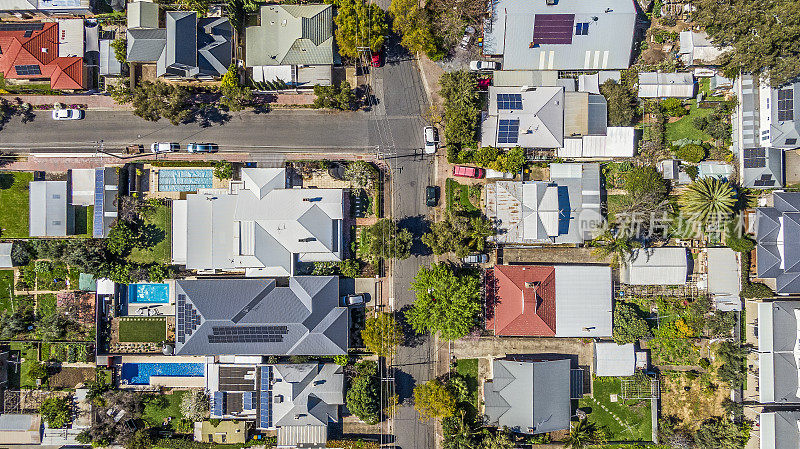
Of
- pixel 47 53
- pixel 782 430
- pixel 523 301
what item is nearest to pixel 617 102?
pixel 523 301

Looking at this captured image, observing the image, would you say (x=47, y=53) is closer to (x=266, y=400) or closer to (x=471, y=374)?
(x=266, y=400)

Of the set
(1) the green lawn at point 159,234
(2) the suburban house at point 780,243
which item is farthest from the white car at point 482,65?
(1) the green lawn at point 159,234

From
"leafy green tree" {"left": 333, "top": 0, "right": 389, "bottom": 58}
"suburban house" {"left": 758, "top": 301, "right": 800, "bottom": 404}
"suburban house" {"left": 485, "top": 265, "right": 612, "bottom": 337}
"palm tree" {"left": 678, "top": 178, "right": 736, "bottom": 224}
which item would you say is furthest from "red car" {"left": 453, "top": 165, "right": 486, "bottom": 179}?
"suburban house" {"left": 758, "top": 301, "right": 800, "bottom": 404}

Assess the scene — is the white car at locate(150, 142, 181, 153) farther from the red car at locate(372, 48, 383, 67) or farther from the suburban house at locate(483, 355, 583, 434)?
the suburban house at locate(483, 355, 583, 434)

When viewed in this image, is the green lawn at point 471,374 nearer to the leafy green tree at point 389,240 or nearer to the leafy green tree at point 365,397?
the leafy green tree at point 365,397

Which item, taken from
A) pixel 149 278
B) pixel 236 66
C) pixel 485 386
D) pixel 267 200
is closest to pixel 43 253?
pixel 149 278

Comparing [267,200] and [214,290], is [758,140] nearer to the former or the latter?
[267,200]

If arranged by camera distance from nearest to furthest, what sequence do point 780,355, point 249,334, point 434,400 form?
point 434,400 < point 249,334 < point 780,355
